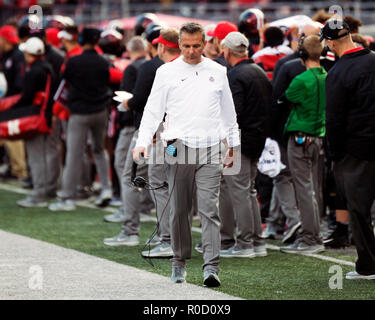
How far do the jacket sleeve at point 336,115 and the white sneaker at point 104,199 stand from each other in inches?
227

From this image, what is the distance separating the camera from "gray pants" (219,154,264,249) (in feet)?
31.3

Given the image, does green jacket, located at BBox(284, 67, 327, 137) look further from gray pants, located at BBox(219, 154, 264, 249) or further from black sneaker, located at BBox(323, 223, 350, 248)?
black sneaker, located at BBox(323, 223, 350, 248)

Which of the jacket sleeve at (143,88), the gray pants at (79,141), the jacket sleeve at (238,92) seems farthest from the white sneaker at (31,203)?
the jacket sleeve at (238,92)

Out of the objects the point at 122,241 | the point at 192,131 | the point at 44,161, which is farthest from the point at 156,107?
the point at 44,161

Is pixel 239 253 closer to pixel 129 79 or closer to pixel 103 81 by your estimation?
pixel 129 79

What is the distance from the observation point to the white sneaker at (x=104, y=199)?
1354cm

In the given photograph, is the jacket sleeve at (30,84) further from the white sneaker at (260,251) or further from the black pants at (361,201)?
the black pants at (361,201)

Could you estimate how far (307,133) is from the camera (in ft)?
32.7

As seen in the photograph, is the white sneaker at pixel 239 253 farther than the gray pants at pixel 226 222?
No

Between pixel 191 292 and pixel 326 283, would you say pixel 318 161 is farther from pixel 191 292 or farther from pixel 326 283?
pixel 191 292

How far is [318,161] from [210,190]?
321 centimetres

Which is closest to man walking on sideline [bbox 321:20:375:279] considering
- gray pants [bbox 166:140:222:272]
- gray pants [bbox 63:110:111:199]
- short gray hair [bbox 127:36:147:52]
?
gray pants [bbox 166:140:222:272]

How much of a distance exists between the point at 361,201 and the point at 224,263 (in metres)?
1.65
